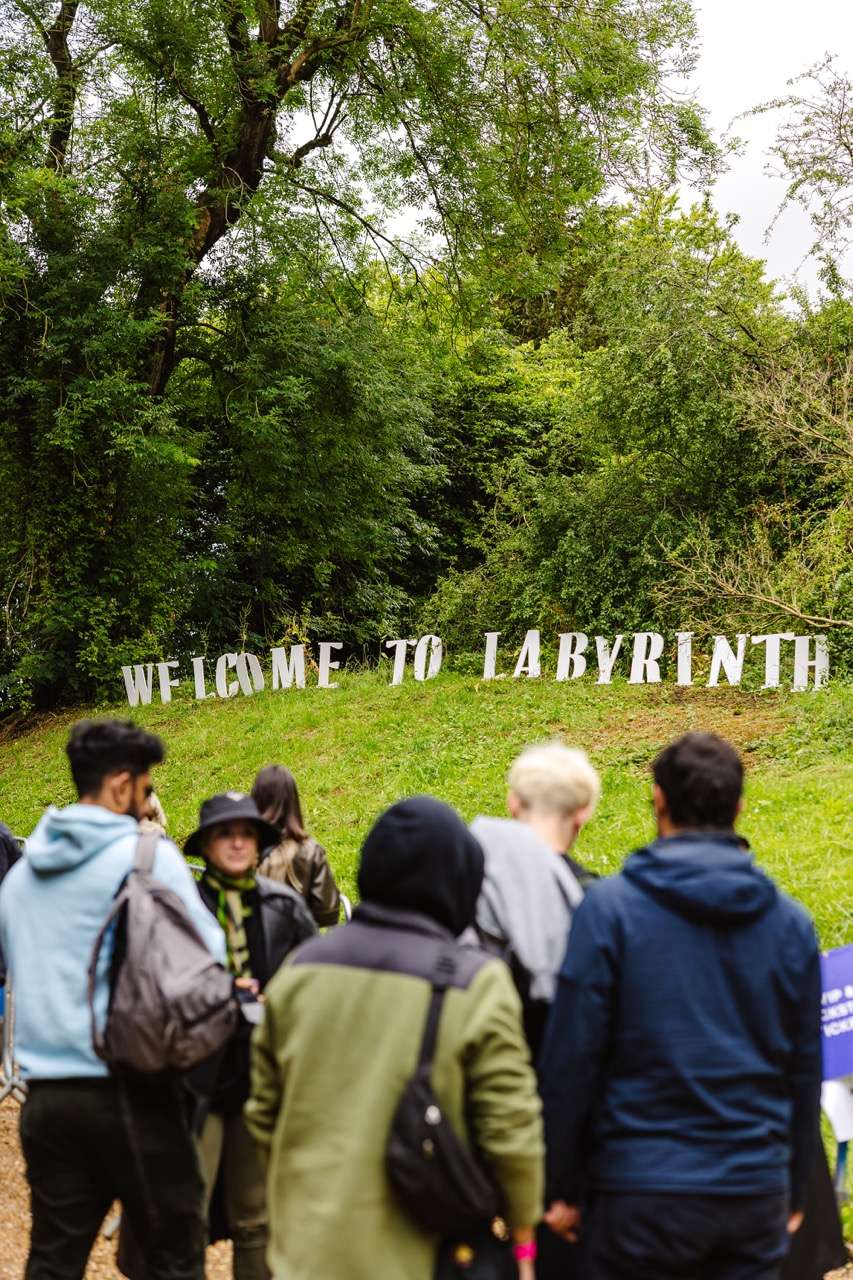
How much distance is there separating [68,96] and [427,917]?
683 inches

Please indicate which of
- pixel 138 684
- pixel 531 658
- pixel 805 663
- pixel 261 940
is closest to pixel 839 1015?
pixel 261 940

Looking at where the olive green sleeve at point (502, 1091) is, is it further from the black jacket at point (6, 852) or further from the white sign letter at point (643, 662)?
the white sign letter at point (643, 662)

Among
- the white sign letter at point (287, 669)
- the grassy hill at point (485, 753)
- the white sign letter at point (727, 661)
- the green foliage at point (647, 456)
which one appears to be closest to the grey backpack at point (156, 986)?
the grassy hill at point (485, 753)

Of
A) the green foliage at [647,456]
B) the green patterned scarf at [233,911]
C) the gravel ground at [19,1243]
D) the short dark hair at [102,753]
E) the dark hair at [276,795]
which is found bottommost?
the gravel ground at [19,1243]

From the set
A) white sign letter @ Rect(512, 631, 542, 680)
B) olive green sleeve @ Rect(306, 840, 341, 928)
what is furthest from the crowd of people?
white sign letter @ Rect(512, 631, 542, 680)

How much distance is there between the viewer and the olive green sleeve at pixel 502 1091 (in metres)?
2.35

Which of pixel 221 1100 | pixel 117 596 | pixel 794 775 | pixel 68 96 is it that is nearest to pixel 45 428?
pixel 117 596

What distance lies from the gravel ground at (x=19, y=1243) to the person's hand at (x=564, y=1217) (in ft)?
7.82

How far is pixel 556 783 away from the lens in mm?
3076

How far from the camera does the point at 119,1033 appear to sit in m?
2.90

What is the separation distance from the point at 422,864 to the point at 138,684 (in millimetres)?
Result: 16878

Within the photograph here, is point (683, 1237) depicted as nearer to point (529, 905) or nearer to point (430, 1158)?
point (430, 1158)

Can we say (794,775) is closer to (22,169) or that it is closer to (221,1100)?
(221,1100)

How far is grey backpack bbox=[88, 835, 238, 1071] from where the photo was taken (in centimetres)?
289
